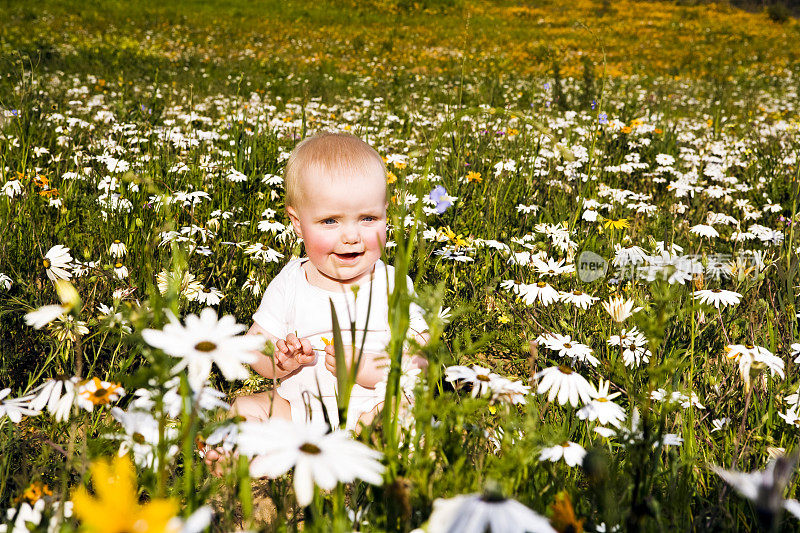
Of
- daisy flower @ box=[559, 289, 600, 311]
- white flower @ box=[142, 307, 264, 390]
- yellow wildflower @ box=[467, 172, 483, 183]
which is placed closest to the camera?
white flower @ box=[142, 307, 264, 390]

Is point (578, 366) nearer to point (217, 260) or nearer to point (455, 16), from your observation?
point (217, 260)

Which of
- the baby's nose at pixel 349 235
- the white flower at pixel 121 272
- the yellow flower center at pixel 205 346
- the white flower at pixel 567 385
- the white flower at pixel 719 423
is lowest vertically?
the white flower at pixel 719 423

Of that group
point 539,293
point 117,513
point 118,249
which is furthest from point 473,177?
point 117,513

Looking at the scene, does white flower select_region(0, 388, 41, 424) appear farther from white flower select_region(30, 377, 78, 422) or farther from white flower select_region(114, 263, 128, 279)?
white flower select_region(114, 263, 128, 279)

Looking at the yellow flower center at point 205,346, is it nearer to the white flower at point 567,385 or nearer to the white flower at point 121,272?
the white flower at point 567,385

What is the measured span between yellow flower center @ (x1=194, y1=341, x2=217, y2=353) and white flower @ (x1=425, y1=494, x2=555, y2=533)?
463 mm

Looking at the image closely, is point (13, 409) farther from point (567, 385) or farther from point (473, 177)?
point (473, 177)

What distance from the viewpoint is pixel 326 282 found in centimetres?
226

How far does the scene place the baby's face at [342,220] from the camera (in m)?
2.07

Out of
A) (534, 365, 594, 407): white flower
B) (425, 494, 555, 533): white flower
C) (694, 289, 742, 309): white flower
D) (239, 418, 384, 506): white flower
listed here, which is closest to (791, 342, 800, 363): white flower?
(694, 289, 742, 309): white flower

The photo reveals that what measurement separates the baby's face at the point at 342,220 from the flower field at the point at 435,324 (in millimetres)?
336

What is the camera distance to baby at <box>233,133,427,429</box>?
207cm

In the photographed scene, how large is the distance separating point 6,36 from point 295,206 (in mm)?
14657

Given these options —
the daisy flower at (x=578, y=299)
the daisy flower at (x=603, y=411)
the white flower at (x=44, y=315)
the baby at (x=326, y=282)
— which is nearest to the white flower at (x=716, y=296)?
the daisy flower at (x=578, y=299)
